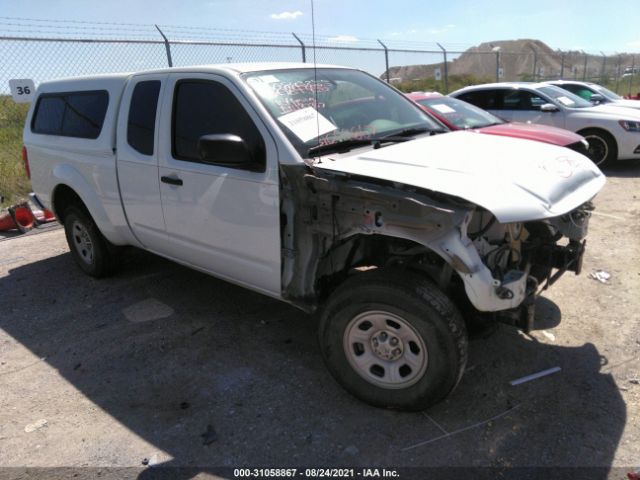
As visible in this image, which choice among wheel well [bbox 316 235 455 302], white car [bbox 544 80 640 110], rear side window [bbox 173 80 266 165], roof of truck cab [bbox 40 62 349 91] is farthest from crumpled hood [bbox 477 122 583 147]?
white car [bbox 544 80 640 110]

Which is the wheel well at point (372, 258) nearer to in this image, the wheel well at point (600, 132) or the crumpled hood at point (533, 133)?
the crumpled hood at point (533, 133)

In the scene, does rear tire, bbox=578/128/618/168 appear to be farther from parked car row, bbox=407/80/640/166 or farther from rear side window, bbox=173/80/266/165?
rear side window, bbox=173/80/266/165

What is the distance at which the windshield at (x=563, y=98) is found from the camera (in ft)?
32.7

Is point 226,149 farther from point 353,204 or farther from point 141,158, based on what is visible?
point 141,158

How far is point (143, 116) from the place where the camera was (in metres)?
4.07

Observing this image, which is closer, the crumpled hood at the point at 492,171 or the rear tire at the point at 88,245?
the crumpled hood at the point at 492,171

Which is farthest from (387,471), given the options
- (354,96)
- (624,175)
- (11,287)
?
(624,175)

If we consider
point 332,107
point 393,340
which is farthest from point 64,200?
point 393,340

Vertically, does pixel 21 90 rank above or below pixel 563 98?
above

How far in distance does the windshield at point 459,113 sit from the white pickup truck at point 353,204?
11.5 ft

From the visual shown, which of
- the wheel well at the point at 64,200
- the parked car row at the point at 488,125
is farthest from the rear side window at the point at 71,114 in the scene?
the parked car row at the point at 488,125

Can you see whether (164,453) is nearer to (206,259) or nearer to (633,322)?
(206,259)

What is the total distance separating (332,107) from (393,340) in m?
1.70

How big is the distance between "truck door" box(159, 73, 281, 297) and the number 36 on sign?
5.93 meters
